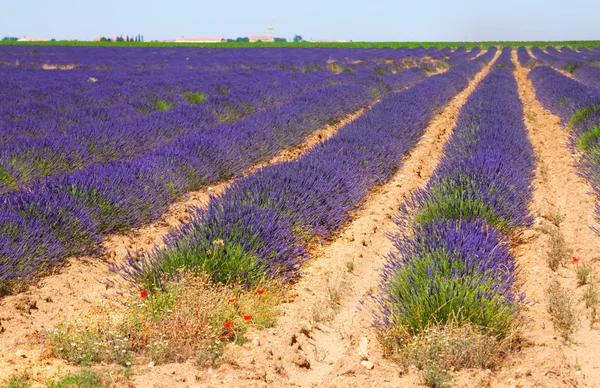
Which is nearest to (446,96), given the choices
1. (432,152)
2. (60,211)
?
(432,152)

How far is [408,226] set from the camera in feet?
16.8

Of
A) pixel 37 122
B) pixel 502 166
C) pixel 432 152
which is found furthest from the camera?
pixel 432 152

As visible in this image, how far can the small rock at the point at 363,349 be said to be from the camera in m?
3.16

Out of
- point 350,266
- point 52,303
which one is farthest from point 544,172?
point 52,303

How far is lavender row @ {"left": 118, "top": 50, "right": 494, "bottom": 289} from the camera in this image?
3867 mm

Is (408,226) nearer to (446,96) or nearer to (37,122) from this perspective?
(37,122)

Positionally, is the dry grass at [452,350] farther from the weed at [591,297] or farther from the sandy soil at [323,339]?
the weed at [591,297]

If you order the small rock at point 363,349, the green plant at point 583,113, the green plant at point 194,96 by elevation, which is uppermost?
the green plant at point 194,96

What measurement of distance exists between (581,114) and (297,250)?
8.44 m

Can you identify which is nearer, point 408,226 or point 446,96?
point 408,226

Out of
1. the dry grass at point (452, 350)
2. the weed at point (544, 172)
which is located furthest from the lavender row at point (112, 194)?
the weed at point (544, 172)

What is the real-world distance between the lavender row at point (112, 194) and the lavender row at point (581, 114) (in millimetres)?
3968

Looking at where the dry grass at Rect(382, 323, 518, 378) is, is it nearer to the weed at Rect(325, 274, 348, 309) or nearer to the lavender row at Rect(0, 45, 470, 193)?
the weed at Rect(325, 274, 348, 309)

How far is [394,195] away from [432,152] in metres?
2.86
